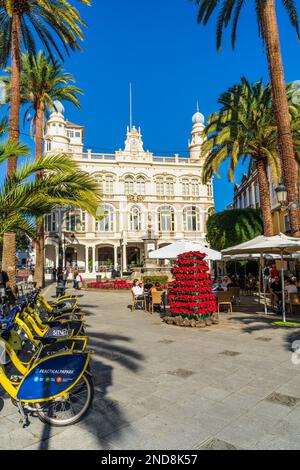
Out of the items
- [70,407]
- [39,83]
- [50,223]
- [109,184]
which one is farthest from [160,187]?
[70,407]

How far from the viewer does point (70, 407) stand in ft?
12.4

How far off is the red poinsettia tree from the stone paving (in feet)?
5.10

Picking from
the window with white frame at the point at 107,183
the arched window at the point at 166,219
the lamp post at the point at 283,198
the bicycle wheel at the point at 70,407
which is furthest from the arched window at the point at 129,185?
the bicycle wheel at the point at 70,407

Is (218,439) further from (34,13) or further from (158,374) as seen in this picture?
(34,13)

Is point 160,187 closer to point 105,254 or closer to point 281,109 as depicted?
point 105,254

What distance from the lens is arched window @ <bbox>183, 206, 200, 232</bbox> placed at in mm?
44906

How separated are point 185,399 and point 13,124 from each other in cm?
1070

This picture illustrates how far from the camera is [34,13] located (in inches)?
527

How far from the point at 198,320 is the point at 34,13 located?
45.8 feet

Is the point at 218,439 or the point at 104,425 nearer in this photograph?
the point at 218,439

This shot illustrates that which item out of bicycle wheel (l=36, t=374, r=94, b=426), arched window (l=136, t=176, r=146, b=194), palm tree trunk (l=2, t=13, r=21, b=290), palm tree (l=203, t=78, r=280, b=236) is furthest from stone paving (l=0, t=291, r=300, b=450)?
arched window (l=136, t=176, r=146, b=194)

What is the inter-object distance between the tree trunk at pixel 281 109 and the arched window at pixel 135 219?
31.7m

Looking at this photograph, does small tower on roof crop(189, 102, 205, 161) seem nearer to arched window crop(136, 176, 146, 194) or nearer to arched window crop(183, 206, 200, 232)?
arched window crop(183, 206, 200, 232)

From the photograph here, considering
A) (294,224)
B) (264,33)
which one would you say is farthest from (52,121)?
(294,224)
